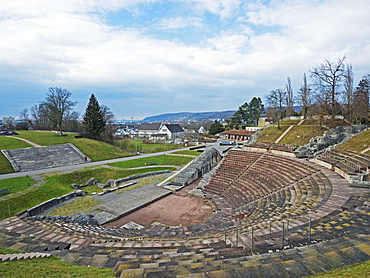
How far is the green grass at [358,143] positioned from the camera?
835 inches

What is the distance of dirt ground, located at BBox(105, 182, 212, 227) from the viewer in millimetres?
16656

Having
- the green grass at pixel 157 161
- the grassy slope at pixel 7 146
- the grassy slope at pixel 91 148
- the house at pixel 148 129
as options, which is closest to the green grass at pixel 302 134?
the green grass at pixel 157 161

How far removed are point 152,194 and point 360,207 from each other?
17.7m

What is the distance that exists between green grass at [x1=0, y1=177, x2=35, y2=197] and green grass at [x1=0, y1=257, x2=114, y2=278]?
15.8 metres

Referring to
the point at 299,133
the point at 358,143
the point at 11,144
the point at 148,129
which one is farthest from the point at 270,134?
the point at 148,129

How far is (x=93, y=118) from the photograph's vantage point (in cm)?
4722

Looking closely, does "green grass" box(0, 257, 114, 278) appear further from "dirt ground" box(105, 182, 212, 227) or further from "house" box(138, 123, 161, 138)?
"house" box(138, 123, 161, 138)

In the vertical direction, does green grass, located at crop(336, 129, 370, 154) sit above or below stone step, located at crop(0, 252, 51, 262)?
above

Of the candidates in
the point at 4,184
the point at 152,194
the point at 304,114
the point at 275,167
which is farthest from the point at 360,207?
the point at 304,114

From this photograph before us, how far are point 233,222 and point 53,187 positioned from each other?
19525 mm

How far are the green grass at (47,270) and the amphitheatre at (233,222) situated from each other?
466 mm

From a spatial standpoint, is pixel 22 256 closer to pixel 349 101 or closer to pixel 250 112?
pixel 349 101

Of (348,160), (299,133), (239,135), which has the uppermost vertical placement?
(299,133)

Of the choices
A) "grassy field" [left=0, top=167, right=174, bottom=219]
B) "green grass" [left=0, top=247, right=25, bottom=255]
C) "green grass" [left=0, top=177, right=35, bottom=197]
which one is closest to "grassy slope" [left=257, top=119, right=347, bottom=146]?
"grassy field" [left=0, top=167, right=174, bottom=219]
